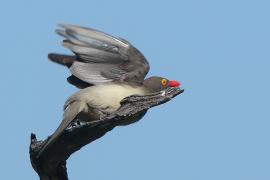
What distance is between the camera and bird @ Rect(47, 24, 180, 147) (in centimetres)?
812

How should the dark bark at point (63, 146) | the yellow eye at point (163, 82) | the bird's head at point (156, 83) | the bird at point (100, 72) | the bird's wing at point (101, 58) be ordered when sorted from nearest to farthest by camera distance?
the dark bark at point (63, 146)
the bird's wing at point (101, 58)
the bird at point (100, 72)
the bird's head at point (156, 83)
the yellow eye at point (163, 82)

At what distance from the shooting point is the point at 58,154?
499 cm

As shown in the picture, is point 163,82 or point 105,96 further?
point 163,82

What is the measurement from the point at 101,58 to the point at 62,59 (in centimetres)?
50

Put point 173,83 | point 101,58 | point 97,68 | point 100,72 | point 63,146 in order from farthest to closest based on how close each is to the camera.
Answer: point 173,83
point 100,72
point 97,68
point 101,58
point 63,146

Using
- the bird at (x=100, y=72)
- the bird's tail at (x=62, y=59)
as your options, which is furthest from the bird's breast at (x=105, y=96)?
the bird's tail at (x=62, y=59)

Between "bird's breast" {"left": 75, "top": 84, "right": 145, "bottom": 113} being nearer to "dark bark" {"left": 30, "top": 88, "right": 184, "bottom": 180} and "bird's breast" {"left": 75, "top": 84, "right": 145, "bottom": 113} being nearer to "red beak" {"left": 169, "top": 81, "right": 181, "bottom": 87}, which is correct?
"red beak" {"left": 169, "top": 81, "right": 181, "bottom": 87}

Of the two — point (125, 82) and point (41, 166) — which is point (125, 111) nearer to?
point (41, 166)

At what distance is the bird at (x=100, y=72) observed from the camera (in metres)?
8.12

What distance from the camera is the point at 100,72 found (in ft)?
29.4

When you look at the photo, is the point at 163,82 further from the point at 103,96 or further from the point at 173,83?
the point at 103,96

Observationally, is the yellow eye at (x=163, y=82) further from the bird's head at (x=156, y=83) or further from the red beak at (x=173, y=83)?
the red beak at (x=173, y=83)

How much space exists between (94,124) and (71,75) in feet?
12.3

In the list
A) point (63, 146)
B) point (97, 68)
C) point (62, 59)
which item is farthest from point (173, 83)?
point (63, 146)
